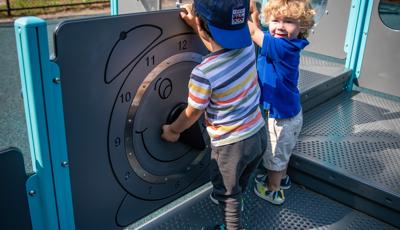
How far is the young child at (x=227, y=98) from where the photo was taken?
1.40 m

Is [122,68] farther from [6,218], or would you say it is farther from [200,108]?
[6,218]

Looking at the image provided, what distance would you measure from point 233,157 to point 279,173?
22.9 inches

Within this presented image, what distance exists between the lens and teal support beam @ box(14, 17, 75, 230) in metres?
1.02

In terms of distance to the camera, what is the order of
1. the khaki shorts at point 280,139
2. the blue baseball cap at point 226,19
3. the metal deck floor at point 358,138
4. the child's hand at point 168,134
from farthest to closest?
1. the metal deck floor at point 358,138
2. the khaki shorts at point 280,139
3. the child's hand at point 168,134
4. the blue baseball cap at point 226,19

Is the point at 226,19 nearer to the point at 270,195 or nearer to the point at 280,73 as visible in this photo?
the point at 280,73

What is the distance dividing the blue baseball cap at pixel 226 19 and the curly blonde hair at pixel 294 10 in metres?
0.40

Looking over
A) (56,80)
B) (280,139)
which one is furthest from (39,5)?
(56,80)

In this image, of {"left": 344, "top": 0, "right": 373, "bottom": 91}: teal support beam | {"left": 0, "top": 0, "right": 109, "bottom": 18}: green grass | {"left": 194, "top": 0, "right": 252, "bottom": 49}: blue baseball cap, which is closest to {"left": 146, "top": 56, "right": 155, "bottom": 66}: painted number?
{"left": 194, "top": 0, "right": 252, "bottom": 49}: blue baseball cap

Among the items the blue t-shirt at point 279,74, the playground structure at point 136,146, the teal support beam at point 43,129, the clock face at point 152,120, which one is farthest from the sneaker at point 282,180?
the teal support beam at point 43,129

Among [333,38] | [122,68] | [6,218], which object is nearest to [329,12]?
[333,38]

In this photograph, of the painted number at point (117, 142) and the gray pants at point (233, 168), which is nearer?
the painted number at point (117, 142)

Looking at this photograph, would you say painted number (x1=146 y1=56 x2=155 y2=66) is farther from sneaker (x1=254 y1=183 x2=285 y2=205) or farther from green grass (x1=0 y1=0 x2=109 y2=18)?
green grass (x1=0 y1=0 x2=109 y2=18)

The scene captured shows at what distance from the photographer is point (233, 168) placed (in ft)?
5.14

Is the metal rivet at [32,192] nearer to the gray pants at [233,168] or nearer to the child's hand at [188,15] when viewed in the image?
the gray pants at [233,168]
